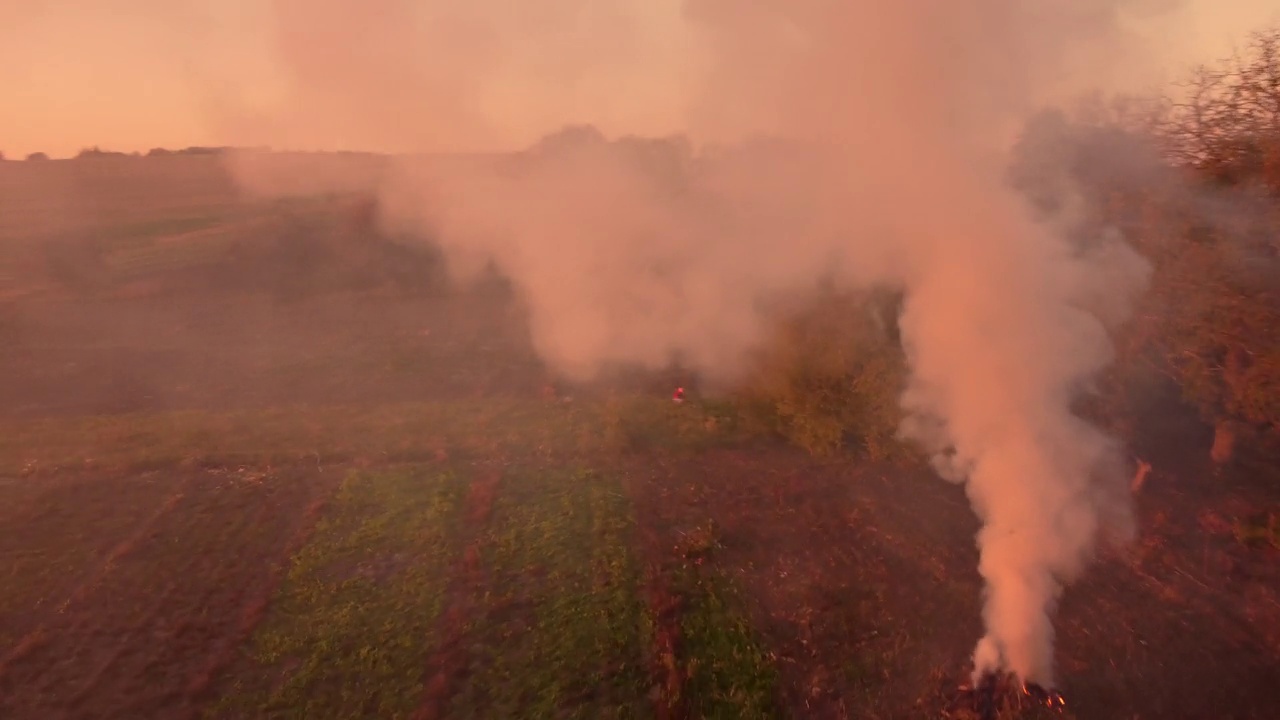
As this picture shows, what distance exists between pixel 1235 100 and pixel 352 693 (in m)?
13.3

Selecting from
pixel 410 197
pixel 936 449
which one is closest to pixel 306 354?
pixel 410 197

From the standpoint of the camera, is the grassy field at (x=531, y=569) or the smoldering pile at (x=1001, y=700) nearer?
the smoldering pile at (x=1001, y=700)

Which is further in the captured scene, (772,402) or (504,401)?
(504,401)

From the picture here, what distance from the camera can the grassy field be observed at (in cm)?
759

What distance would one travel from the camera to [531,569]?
971 centimetres

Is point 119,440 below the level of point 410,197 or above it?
below

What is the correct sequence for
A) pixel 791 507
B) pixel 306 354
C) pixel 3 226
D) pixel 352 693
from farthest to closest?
pixel 3 226 → pixel 306 354 → pixel 791 507 → pixel 352 693

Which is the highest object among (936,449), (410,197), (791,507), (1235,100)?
(1235,100)

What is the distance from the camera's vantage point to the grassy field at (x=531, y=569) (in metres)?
7.59

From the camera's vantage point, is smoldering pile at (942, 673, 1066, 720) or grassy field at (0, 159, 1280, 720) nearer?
smoldering pile at (942, 673, 1066, 720)

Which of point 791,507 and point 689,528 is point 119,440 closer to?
point 689,528

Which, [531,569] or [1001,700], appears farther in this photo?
[531,569]

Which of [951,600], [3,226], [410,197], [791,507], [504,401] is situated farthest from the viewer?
[3,226]

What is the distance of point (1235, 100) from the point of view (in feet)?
35.5
